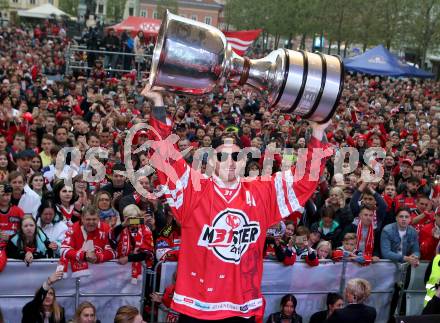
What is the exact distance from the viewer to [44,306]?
609 centimetres

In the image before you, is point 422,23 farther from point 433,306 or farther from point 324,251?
point 433,306

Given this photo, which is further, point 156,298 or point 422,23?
point 422,23

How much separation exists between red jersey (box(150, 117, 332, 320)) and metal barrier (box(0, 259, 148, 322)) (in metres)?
2.33

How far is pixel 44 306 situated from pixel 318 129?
3.15m

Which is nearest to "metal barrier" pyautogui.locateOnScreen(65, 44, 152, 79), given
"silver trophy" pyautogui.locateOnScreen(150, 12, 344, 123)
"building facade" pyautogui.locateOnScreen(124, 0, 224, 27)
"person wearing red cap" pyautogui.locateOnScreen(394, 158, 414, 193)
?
"person wearing red cap" pyautogui.locateOnScreen(394, 158, 414, 193)

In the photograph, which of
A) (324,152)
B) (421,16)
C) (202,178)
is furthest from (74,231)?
(421,16)

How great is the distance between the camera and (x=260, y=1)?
54.7m

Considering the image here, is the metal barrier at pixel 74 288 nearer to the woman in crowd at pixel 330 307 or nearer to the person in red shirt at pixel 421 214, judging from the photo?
the woman in crowd at pixel 330 307

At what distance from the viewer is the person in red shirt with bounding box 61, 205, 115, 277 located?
6.33m

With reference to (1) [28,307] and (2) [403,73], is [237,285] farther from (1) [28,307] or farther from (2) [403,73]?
(2) [403,73]

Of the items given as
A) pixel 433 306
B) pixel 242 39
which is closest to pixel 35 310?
pixel 433 306

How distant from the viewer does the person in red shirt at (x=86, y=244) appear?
633cm

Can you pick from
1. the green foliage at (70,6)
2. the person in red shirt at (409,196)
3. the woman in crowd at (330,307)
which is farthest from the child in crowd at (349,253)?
the green foliage at (70,6)

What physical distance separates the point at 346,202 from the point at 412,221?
0.89 meters
